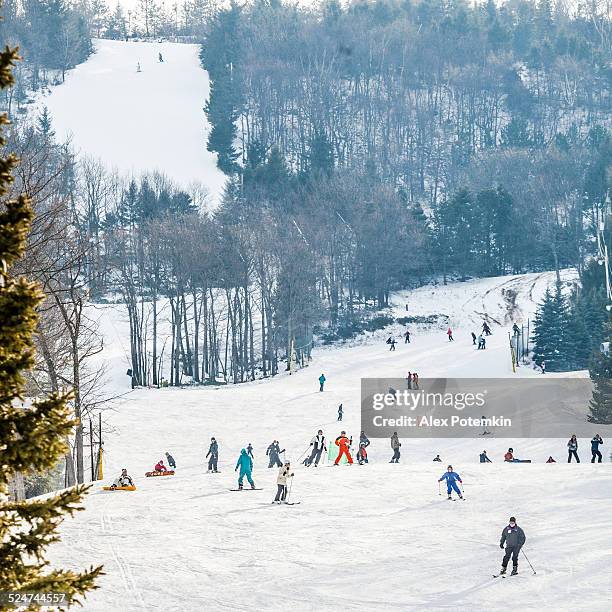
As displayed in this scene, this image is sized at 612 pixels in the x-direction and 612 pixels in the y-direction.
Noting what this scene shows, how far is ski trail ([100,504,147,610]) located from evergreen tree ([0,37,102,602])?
8.80 meters

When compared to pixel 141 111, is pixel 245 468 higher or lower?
lower

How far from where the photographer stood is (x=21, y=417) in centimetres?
745

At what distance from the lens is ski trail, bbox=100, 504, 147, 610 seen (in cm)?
1651

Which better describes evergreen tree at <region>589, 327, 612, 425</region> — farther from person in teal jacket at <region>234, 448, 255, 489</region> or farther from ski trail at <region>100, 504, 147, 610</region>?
ski trail at <region>100, 504, 147, 610</region>

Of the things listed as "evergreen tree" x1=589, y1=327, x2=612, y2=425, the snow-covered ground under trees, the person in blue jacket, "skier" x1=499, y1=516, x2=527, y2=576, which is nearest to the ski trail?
the snow-covered ground under trees

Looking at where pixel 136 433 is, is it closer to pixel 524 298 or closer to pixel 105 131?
pixel 524 298

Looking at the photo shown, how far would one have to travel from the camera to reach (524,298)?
234ft

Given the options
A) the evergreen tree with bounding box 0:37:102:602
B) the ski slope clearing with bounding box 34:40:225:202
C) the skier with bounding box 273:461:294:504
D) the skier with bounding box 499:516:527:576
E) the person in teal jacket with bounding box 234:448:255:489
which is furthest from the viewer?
the ski slope clearing with bounding box 34:40:225:202

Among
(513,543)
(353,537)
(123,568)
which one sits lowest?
(353,537)

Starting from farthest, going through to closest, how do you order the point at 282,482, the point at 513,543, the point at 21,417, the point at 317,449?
1. the point at 317,449
2. the point at 282,482
3. the point at 513,543
4. the point at 21,417

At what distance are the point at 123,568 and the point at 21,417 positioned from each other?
1125 centimetres

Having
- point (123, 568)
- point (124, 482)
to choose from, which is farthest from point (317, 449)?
point (123, 568)

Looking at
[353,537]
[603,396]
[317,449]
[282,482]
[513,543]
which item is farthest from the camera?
[603,396]

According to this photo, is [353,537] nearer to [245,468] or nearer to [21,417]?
[245,468]
